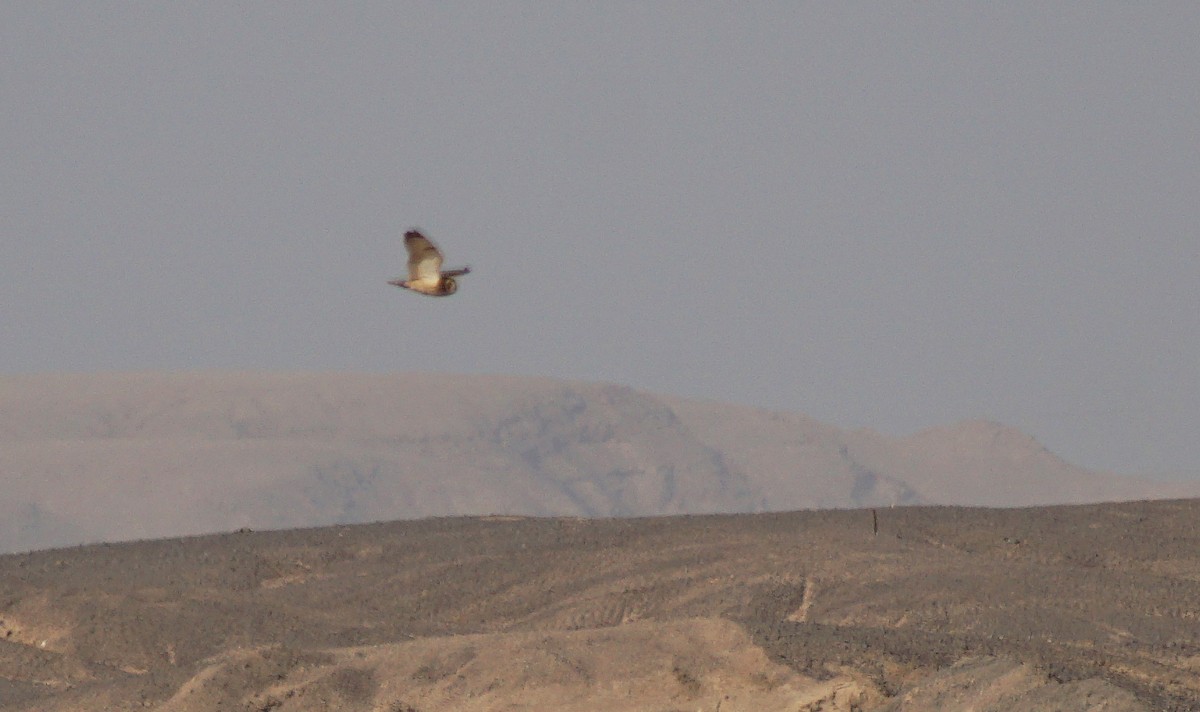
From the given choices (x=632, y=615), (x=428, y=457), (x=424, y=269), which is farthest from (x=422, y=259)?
(x=428, y=457)

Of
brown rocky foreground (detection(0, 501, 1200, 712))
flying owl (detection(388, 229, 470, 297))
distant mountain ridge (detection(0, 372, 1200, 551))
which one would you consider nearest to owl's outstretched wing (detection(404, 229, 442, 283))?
flying owl (detection(388, 229, 470, 297))

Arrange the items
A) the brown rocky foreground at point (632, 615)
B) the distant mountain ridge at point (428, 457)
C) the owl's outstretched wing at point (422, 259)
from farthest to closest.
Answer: the distant mountain ridge at point (428, 457)
the owl's outstretched wing at point (422, 259)
the brown rocky foreground at point (632, 615)

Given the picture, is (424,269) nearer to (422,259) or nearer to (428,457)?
(422,259)

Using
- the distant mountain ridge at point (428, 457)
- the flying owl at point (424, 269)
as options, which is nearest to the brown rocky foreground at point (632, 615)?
the flying owl at point (424, 269)

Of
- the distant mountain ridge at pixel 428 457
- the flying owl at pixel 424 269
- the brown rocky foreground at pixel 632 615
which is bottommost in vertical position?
the brown rocky foreground at pixel 632 615

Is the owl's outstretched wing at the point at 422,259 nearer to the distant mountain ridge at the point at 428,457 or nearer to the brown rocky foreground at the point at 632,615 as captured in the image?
the brown rocky foreground at the point at 632,615

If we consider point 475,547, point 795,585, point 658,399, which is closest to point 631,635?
point 795,585

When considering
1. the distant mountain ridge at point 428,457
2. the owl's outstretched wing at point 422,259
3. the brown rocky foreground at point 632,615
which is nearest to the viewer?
the brown rocky foreground at point 632,615

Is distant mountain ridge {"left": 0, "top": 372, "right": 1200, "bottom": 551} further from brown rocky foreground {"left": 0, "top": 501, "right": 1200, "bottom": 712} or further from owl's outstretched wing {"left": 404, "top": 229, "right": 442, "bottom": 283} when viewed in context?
owl's outstretched wing {"left": 404, "top": 229, "right": 442, "bottom": 283}
